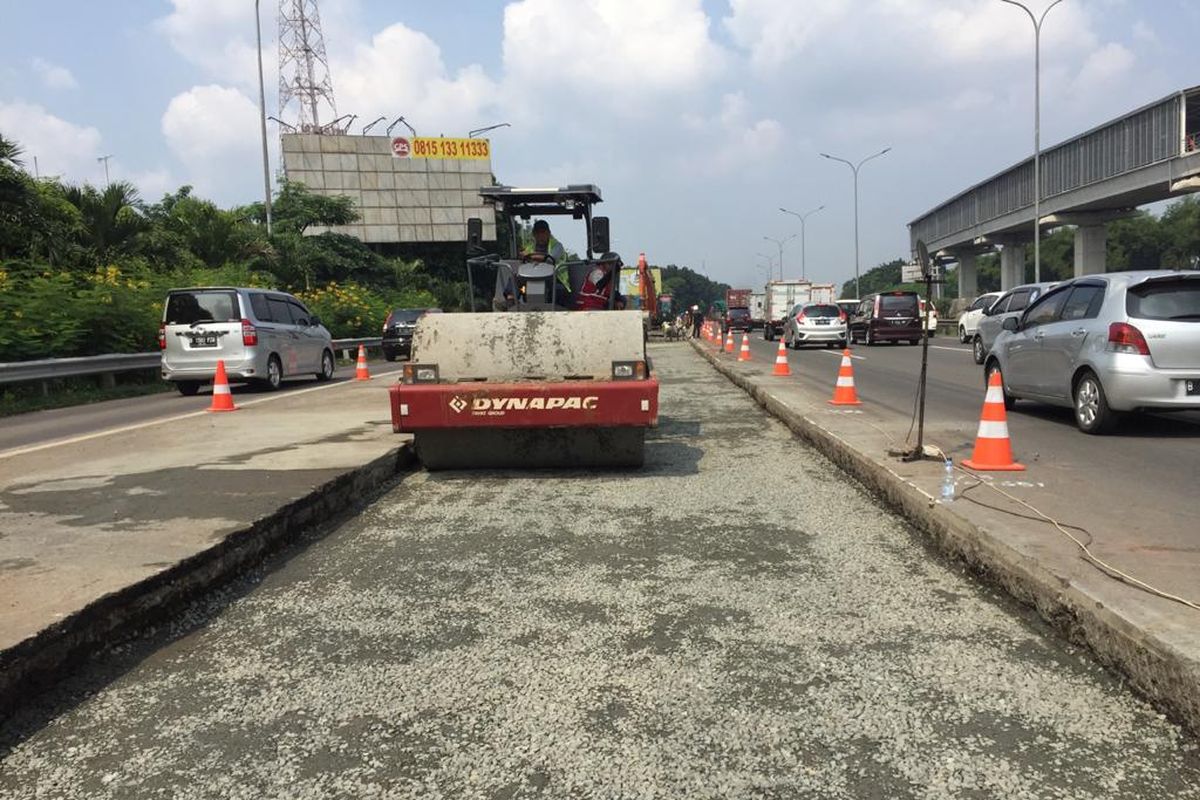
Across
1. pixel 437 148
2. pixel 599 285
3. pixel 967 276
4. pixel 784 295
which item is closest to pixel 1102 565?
pixel 599 285

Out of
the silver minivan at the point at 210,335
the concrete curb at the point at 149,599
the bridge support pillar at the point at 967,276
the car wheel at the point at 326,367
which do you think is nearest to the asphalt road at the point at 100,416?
the silver minivan at the point at 210,335

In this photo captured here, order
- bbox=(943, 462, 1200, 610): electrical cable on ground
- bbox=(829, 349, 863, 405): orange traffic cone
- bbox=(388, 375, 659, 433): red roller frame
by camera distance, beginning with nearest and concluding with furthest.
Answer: bbox=(943, 462, 1200, 610): electrical cable on ground, bbox=(388, 375, 659, 433): red roller frame, bbox=(829, 349, 863, 405): orange traffic cone

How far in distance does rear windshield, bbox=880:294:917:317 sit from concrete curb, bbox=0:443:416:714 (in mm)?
25677

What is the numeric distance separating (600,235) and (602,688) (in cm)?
611

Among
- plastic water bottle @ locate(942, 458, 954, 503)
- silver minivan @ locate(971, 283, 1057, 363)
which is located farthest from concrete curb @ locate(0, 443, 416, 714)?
silver minivan @ locate(971, 283, 1057, 363)

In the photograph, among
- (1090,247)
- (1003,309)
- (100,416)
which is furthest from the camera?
(1090,247)

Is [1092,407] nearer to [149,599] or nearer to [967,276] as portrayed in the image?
[149,599]

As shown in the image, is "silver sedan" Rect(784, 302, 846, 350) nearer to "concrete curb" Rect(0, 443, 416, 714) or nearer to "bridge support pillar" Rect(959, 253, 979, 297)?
"concrete curb" Rect(0, 443, 416, 714)

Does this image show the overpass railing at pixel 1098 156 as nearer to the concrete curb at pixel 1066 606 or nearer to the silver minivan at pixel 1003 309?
the silver minivan at pixel 1003 309

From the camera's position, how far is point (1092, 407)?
8.59m

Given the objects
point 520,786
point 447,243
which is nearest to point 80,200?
point 520,786

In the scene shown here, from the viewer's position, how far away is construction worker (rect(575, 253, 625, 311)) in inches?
335

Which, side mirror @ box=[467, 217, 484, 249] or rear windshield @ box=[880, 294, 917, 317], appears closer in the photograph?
side mirror @ box=[467, 217, 484, 249]

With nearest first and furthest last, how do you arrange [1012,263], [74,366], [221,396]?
[221,396] → [74,366] → [1012,263]
